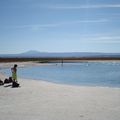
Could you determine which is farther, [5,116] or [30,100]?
[30,100]

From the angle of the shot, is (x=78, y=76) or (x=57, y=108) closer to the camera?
(x=57, y=108)

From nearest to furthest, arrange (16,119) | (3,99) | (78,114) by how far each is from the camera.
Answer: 1. (16,119)
2. (78,114)
3. (3,99)

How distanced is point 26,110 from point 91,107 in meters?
2.79

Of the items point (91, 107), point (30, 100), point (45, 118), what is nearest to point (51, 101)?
point (30, 100)

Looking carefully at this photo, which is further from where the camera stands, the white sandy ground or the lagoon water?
the lagoon water

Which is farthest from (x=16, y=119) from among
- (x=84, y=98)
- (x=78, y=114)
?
(x=84, y=98)

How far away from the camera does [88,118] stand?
10523 mm

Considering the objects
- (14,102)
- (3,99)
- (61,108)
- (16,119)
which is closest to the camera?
(16,119)

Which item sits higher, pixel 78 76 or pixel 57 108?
pixel 57 108

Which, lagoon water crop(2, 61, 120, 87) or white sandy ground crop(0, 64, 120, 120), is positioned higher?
white sandy ground crop(0, 64, 120, 120)

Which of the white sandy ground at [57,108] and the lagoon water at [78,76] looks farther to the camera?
the lagoon water at [78,76]

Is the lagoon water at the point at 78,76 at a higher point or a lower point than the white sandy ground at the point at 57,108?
lower

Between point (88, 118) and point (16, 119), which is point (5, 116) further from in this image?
point (88, 118)

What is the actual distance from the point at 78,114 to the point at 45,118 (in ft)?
4.62
